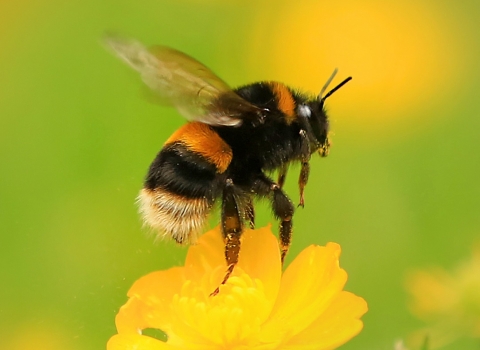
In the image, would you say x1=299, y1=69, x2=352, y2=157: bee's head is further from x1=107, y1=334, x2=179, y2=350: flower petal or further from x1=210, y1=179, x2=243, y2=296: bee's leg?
x1=107, y1=334, x2=179, y2=350: flower petal

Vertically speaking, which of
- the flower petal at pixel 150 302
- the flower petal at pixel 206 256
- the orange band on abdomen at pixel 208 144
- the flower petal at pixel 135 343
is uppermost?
the orange band on abdomen at pixel 208 144

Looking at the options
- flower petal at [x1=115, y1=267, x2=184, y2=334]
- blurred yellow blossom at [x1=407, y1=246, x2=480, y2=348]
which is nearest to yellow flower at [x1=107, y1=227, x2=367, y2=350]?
flower petal at [x1=115, y1=267, x2=184, y2=334]

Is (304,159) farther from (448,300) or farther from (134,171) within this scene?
(134,171)

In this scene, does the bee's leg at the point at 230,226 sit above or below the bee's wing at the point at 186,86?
below

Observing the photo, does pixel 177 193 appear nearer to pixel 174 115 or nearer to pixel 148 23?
pixel 174 115

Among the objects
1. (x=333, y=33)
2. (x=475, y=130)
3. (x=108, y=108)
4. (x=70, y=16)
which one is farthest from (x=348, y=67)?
(x=70, y=16)

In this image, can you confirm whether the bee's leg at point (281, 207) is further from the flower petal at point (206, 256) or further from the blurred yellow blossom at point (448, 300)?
the blurred yellow blossom at point (448, 300)

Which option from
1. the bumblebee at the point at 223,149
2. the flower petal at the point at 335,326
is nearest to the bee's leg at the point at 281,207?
the bumblebee at the point at 223,149
